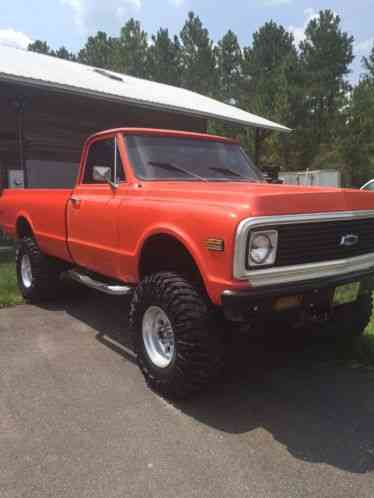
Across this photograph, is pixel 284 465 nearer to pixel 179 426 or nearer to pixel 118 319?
pixel 179 426

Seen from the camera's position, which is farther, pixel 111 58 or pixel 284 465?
pixel 111 58

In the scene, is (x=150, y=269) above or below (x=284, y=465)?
above

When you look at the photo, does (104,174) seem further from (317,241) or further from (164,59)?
(164,59)

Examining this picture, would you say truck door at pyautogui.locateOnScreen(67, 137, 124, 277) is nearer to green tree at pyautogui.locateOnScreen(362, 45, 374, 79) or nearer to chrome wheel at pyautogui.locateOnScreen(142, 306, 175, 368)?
chrome wheel at pyautogui.locateOnScreen(142, 306, 175, 368)

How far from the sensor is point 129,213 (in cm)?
366

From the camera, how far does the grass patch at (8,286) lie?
5.95 metres

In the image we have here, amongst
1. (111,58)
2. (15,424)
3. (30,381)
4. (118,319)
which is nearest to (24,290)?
(118,319)

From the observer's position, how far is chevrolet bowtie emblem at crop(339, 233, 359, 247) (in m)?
3.12

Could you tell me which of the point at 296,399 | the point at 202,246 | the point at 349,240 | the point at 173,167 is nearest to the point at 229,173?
the point at 173,167

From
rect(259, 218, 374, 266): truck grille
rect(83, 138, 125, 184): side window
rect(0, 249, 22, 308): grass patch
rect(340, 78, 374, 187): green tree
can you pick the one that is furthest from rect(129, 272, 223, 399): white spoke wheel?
rect(340, 78, 374, 187): green tree

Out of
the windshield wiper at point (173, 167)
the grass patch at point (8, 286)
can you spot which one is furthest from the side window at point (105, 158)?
the grass patch at point (8, 286)

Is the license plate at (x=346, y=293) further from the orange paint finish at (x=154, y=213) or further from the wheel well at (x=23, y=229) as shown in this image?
the wheel well at (x=23, y=229)

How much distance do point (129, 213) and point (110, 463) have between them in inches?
74.6

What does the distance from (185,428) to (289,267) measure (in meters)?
1.24
